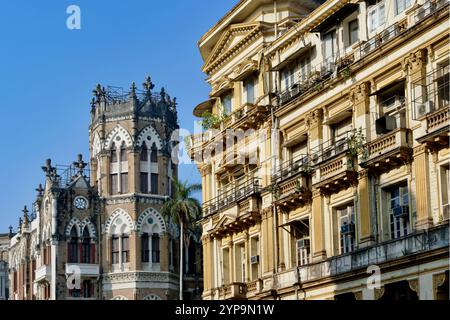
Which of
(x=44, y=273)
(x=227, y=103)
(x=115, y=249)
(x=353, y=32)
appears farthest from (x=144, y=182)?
(x=353, y=32)

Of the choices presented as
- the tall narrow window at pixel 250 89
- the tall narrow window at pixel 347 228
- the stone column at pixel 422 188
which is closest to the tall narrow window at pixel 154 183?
the tall narrow window at pixel 250 89

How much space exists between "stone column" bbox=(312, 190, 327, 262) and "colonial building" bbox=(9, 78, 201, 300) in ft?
113

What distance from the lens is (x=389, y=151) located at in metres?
33.5

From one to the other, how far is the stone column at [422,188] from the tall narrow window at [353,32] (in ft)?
21.6

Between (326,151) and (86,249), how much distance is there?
3842 cm

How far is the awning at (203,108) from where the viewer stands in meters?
48.6

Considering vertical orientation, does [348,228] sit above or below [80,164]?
below

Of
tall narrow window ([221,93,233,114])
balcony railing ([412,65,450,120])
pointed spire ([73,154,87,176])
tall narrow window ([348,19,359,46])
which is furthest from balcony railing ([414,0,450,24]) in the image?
pointed spire ([73,154,87,176])

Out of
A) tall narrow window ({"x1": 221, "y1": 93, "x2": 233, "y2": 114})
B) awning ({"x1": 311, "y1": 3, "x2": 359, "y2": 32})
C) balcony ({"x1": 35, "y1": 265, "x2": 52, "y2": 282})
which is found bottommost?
balcony ({"x1": 35, "y1": 265, "x2": 52, "y2": 282})

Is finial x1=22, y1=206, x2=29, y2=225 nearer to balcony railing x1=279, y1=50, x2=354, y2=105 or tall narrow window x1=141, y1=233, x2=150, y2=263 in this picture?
tall narrow window x1=141, y1=233, x2=150, y2=263

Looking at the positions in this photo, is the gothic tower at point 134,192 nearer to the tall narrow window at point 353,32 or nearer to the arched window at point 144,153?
the arched window at point 144,153

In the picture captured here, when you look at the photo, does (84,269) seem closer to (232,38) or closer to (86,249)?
(86,249)

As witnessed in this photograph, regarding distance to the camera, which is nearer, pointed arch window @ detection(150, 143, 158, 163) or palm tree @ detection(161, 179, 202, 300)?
palm tree @ detection(161, 179, 202, 300)

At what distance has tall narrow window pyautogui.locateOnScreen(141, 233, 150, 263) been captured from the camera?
7206 cm
